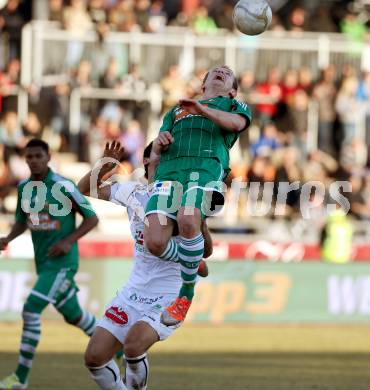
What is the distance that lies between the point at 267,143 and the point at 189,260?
49.1 ft

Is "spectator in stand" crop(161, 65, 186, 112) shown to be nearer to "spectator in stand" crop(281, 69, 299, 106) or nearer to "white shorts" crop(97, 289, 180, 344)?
"spectator in stand" crop(281, 69, 299, 106)

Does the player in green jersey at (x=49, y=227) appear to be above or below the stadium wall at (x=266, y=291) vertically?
above

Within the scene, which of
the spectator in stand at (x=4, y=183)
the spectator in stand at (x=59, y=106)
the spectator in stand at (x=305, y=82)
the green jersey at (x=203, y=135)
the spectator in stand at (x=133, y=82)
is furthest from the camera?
the spectator in stand at (x=305, y=82)

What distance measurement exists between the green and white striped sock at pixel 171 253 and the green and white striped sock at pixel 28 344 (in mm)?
3271

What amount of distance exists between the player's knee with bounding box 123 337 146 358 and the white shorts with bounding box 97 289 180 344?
0.63 feet

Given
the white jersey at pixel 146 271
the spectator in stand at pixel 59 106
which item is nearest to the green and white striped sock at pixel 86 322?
the white jersey at pixel 146 271

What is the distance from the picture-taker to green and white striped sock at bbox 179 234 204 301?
8.82 metres

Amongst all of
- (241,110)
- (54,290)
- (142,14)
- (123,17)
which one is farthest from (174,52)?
(241,110)

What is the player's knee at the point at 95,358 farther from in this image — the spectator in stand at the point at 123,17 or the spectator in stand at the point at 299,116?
the spectator in stand at the point at 299,116

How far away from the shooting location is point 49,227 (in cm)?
1230

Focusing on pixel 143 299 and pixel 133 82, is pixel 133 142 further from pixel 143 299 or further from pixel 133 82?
pixel 143 299

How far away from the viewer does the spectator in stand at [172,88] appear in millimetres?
23625

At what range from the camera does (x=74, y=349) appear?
50.3 feet

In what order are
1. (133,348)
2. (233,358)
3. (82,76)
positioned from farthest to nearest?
(82,76) → (233,358) → (133,348)
